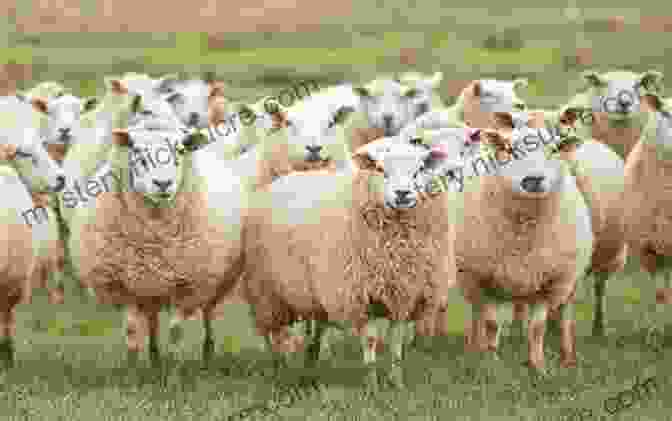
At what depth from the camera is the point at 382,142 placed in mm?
8109

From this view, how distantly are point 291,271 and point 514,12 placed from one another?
2988cm

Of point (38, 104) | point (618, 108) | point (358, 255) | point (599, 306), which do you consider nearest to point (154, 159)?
point (358, 255)

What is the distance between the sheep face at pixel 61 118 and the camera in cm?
1313

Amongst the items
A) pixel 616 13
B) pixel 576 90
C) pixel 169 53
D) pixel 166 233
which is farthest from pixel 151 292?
pixel 616 13

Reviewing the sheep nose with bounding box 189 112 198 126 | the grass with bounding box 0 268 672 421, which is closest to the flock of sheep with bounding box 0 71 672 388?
the grass with bounding box 0 268 672 421

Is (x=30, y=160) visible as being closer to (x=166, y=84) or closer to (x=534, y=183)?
(x=534, y=183)

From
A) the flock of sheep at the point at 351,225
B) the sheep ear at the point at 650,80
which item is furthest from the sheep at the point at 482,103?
the flock of sheep at the point at 351,225

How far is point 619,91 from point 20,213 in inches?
237

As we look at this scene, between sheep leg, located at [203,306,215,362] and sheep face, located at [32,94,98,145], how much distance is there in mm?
4094

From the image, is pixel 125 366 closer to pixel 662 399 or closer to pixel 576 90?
pixel 662 399

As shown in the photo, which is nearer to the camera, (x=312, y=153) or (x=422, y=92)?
(x=312, y=153)

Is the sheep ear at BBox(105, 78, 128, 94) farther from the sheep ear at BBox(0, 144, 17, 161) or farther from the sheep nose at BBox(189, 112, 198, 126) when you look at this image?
the sheep ear at BBox(0, 144, 17, 161)

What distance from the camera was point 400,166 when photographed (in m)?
7.80

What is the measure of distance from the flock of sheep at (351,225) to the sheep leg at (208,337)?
2 centimetres
